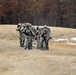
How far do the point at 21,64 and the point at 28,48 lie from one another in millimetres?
7003

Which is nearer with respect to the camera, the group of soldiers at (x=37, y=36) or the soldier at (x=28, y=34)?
the group of soldiers at (x=37, y=36)

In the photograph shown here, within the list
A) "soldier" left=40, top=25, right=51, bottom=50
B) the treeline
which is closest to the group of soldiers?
"soldier" left=40, top=25, right=51, bottom=50

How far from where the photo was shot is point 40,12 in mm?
59625

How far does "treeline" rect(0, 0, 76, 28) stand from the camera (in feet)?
188

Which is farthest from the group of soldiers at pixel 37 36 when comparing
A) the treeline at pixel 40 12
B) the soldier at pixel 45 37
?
the treeline at pixel 40 12

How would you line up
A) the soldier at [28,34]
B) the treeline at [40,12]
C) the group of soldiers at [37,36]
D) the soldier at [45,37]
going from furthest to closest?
the treeline at [40,12], the soldier at [28,34], the group of soldiers at [37,36], the soldier at [45,37]

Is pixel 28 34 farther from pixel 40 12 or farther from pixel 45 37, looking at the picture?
pixel 40 12

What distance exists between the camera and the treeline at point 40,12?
57.4 metres

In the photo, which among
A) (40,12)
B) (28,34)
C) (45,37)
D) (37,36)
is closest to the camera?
(45,37)

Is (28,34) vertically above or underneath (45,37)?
above

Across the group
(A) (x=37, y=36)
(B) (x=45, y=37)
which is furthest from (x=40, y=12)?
(B) (x=45, y=37)

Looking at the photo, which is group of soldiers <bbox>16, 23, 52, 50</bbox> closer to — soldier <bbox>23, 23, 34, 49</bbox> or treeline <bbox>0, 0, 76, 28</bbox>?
soldier <bbox>23, 23, 34, 49</bbox>

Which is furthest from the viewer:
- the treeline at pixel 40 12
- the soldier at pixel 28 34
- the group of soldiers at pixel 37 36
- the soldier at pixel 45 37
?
the treeline at pixel 40 12

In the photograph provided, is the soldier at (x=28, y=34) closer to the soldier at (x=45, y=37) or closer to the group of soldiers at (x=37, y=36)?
the group of soldiers at (x=37, y=36)
